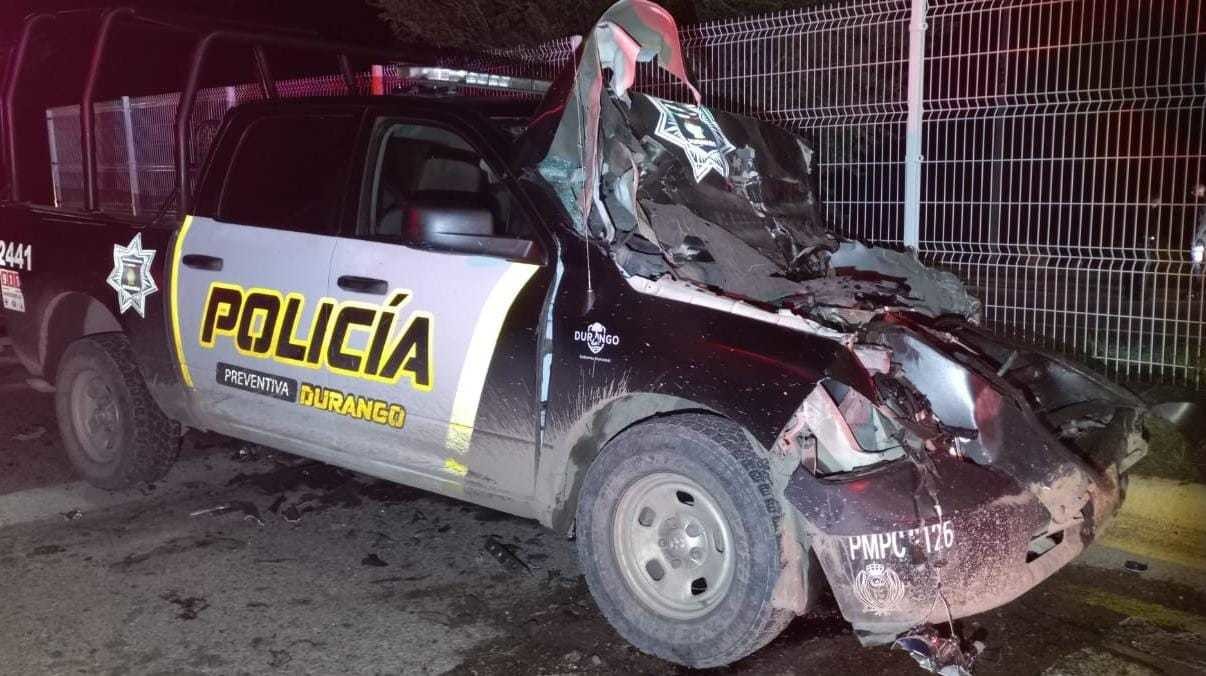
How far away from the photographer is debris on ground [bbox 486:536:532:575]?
438cm

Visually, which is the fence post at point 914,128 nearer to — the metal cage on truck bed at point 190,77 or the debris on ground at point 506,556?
the metal cage on truck bed at point 190,77

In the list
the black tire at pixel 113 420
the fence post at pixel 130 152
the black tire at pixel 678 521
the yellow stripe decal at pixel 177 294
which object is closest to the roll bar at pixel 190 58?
the yellow stripe decal at pixel 177 294

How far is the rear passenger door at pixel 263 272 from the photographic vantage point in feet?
14.5

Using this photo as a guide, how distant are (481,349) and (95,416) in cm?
287

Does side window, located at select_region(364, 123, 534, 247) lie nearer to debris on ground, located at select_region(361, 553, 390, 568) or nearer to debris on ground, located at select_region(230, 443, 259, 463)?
debris on ground, located at select_region(361, 553, 390, 568)

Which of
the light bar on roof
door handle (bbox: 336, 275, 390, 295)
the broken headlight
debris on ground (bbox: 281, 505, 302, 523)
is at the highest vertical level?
the light bar on roof

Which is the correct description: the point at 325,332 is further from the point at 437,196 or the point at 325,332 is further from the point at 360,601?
the point at 360,601

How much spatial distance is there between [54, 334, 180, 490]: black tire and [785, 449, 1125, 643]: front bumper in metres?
3.70

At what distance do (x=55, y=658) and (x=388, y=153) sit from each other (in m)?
2.36

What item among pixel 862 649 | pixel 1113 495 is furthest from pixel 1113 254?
pixel 862 649

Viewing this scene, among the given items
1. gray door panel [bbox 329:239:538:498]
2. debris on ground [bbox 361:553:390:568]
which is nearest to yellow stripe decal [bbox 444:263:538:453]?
gray door panel [bbox 329:239:538:498]

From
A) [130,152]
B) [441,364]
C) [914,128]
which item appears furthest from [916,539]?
[130,152]

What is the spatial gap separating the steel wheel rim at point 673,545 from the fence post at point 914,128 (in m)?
3.85

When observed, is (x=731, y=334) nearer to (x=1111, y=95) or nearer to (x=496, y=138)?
(x=496, y=138)
